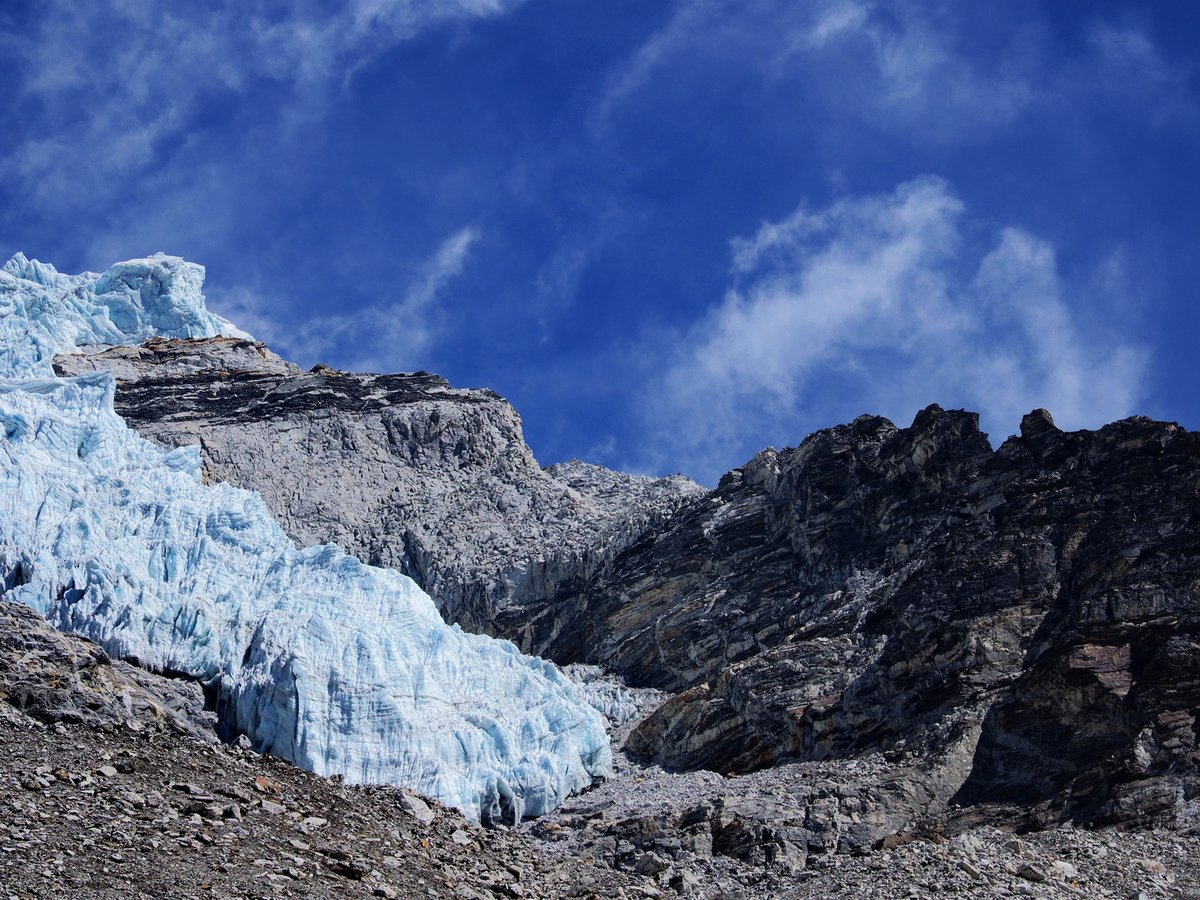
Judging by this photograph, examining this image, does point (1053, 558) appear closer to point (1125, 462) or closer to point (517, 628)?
point (1125, 462)

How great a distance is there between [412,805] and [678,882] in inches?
314

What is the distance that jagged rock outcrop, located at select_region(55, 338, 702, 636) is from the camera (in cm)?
A: 9488

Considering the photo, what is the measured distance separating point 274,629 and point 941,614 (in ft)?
88.6

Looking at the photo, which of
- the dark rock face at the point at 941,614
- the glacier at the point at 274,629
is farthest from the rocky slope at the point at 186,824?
the dark rock face at the point at 941,614

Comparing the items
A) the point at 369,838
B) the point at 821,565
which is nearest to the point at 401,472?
the point at 821,565

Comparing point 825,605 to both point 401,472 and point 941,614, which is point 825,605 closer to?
point 941,614

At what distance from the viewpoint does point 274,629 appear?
209ft

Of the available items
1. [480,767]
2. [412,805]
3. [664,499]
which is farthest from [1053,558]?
[664,499]

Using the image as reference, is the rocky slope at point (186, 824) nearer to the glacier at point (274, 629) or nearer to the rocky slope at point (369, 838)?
the rocky slope at point (369, 838)

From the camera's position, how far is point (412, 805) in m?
46.0

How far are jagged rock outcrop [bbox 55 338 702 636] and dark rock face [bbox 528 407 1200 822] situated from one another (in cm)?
602

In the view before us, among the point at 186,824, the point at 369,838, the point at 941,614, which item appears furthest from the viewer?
the point at 941,614

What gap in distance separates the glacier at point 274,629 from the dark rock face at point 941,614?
7.11 metres

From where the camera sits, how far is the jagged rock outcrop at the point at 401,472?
9488 cm
